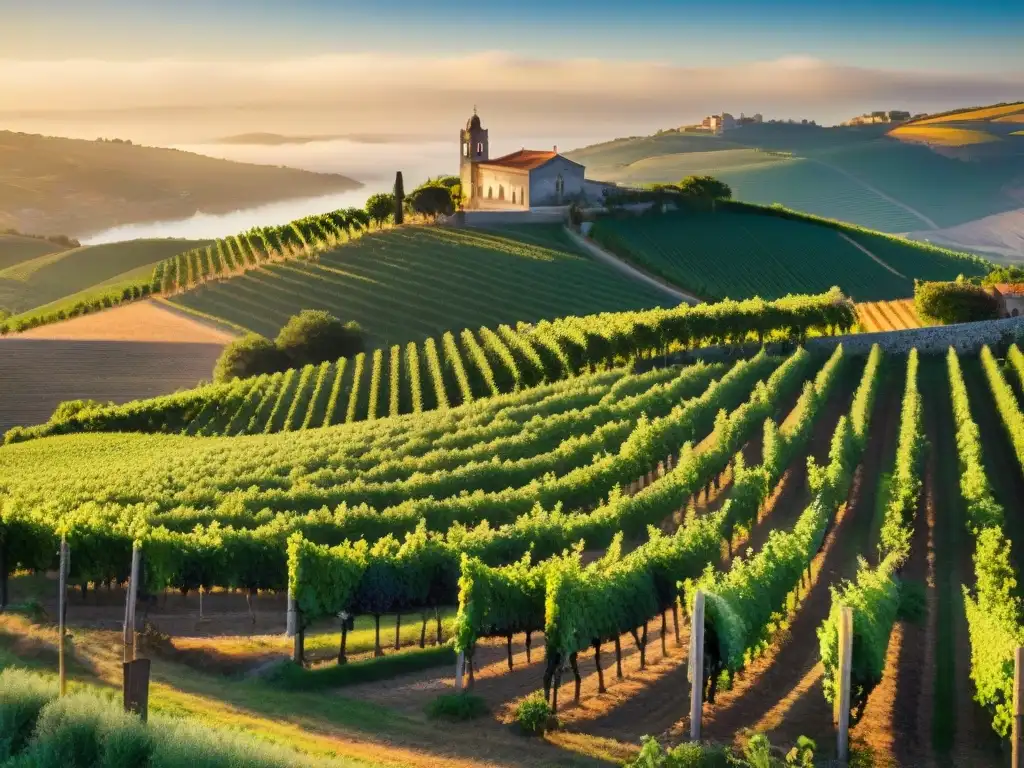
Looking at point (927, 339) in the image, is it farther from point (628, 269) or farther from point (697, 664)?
point (697, 664)

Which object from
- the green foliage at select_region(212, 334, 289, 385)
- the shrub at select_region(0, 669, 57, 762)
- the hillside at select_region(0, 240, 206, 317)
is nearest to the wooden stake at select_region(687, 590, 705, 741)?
the shrub at select_region(0, 669, 57, 762)

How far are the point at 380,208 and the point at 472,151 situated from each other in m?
15.1

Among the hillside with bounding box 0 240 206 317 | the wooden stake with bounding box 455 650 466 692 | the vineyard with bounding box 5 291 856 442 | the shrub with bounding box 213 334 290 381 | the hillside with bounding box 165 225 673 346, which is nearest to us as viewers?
the wooden stake with bounding box 455 650 466 692

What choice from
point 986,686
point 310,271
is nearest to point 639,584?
point 986,686

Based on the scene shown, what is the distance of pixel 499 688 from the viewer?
63.5ft

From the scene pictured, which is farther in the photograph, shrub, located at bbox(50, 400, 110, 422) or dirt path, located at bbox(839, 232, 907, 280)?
dirt path, located at bbox(839, 232, 907, 280)

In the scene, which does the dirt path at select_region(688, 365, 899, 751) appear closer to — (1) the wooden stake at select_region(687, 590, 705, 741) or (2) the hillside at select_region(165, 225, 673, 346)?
(1) the wooden stake at select_region(687, 590, 705, 741)

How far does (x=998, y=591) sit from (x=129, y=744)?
45.2ft

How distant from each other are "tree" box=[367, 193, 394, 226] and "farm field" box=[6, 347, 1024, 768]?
171 ft

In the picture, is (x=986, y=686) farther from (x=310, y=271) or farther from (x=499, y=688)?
(x=310, y=271)

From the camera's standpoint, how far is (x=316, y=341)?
65938 mm

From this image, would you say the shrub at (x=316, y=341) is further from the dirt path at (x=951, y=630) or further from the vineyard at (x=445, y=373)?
the dirt path at (x=951, y=630)

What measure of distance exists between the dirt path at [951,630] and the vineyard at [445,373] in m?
15.1

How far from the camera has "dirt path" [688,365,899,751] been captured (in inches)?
685
